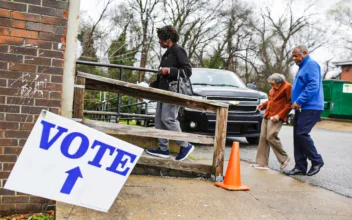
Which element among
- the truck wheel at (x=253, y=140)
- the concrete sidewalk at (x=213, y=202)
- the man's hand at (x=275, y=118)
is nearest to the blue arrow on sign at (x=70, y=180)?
the concrete sidewalk at (x=213, y=202)

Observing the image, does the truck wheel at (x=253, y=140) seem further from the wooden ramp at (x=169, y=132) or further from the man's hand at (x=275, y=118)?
the wooden ramp at (x=169, y=132)

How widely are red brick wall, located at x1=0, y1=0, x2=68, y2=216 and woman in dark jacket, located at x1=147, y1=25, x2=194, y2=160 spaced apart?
1779 mm

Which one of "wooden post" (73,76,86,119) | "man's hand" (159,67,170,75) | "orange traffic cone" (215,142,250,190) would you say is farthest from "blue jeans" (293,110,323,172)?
"wooden post" (73,76,86,119)

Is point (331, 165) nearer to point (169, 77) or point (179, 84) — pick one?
point (179, 84)

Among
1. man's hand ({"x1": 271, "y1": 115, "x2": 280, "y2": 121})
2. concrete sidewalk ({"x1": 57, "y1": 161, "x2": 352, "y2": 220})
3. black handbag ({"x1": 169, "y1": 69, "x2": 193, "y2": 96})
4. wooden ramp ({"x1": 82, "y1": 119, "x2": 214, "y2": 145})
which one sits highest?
black handbag ({"x1": 169, "y1": 69, "x2": 193, "y2": 96})

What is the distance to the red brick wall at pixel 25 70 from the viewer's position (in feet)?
11.4

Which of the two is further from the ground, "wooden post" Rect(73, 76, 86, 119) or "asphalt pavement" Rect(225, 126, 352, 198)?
"wooden post" Rect(73, 76, 86, 119)

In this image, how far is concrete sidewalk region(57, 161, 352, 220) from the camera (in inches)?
132

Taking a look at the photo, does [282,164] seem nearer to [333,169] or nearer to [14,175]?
[333,169]

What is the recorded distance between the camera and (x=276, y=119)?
19.0 feet

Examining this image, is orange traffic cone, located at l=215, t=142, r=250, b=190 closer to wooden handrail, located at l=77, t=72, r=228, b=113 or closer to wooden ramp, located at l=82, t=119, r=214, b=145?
wooden ramp, located at l=82, t=119, r=214, b=145

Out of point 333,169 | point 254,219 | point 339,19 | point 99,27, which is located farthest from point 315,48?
point 254,219

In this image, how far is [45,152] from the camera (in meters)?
2.57

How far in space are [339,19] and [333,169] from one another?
52294mm
